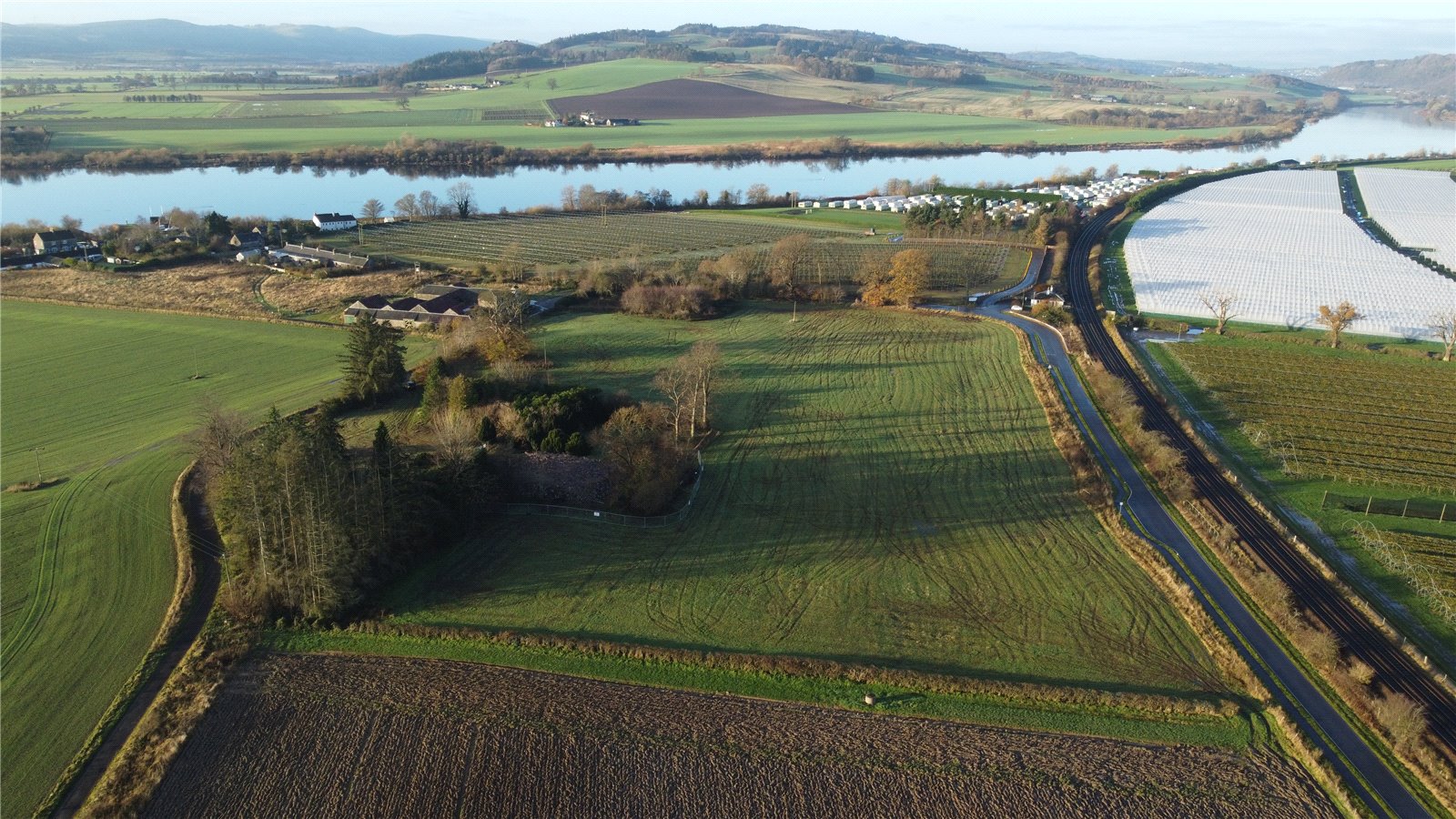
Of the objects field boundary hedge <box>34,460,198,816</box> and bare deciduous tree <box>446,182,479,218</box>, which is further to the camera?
Answer: bare deciduous tree <box>446,182,479,218</box>

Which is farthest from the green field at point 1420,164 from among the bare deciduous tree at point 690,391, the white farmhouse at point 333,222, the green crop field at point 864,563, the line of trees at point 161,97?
the line of trees at point 161,97

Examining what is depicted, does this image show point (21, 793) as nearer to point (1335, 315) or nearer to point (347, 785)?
point (347, 785)

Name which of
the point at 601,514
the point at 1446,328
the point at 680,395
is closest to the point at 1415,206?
the point at 1446,328

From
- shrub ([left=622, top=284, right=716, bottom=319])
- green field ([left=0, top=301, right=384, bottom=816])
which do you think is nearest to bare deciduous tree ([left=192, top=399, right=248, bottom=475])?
green field ([left=0, top=301, right=384, bottom=816])

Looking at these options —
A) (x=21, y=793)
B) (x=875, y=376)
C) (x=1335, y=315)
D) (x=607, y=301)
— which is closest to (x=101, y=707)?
(x=21, y=793)

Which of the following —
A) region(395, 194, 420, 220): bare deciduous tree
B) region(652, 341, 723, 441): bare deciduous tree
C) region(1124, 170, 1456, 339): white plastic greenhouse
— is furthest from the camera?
region(395, 194, 420, 220): bare deciduous tree

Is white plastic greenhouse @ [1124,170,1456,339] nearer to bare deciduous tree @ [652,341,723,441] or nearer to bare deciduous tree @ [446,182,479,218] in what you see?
bare deciduous tree @ [652,341,723,441]

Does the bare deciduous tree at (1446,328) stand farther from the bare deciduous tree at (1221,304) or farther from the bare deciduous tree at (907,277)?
the bare deciduous tree at (907,277)
